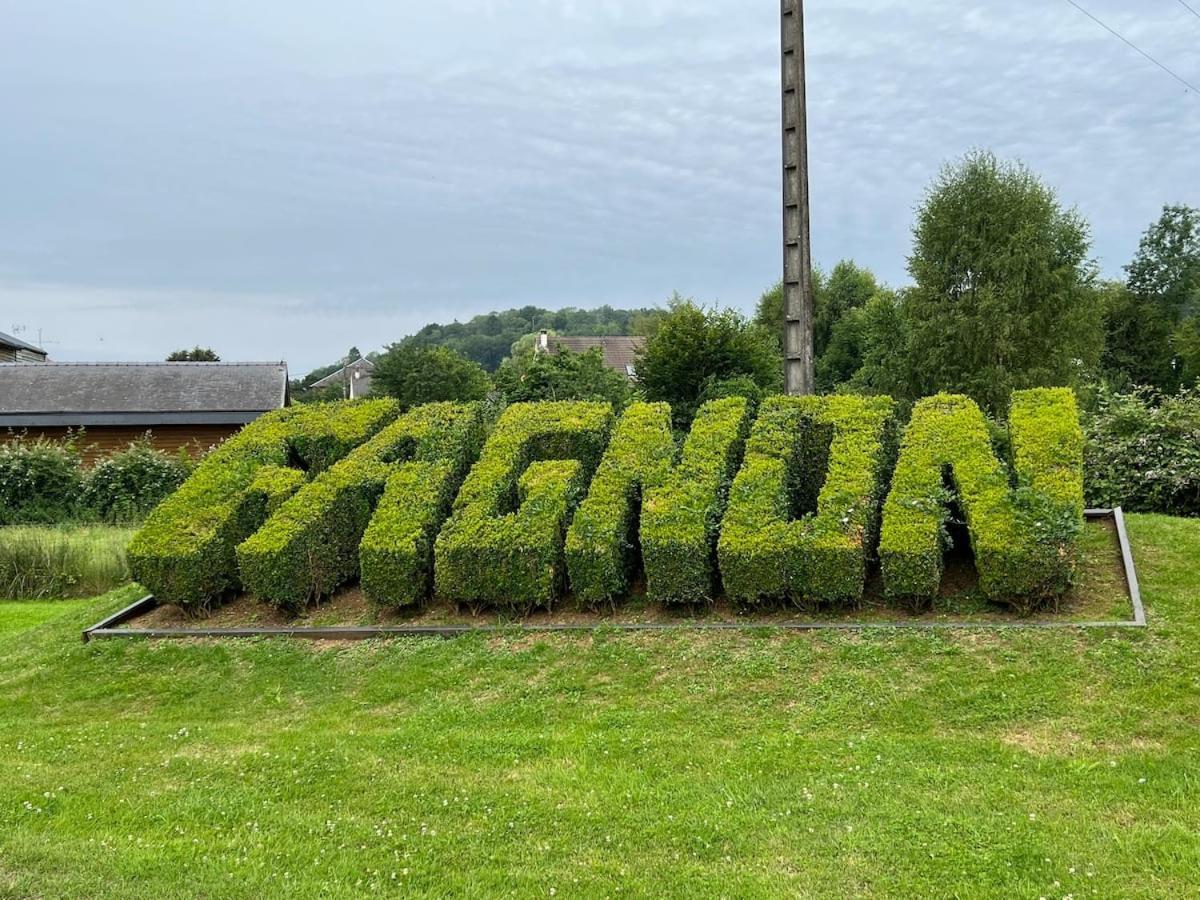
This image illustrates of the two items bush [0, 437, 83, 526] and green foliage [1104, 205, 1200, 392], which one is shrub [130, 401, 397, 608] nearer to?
bush [0, 437, 83, 526]

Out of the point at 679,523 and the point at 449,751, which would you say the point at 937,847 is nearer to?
the point at 449,751

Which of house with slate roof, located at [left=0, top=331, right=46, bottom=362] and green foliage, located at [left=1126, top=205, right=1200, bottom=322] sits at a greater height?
green foliage, located at [left=1126, top=205, right=1200, bottom=322]

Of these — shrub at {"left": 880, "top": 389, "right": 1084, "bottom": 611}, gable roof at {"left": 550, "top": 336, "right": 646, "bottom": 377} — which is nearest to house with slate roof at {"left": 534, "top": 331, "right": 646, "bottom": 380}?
gable roof at {"left": 550, "top": 336, "right": 646, "bottom": 377}

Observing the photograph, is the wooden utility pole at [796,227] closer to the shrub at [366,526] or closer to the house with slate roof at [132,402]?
the shrub at [366,526]

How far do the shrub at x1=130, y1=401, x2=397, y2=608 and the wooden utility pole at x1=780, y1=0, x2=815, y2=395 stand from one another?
4.38m

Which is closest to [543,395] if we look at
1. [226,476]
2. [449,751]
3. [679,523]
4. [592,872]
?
[226,476]

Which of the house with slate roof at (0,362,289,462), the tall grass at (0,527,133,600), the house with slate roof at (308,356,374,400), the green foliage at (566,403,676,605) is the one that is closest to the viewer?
the green foliage at (566,403,676,605)

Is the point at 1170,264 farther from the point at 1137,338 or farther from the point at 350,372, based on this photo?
the point at 350,372

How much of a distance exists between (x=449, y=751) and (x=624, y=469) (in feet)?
10.5

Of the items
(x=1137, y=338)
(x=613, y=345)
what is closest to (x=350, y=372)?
(x=613, y=345)

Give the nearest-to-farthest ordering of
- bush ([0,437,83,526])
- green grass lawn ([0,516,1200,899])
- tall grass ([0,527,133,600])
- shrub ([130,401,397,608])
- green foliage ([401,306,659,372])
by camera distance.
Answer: green grass lawn ([0,516,1200,899])
shrub ([130,401,397,608])
tall grass ([0,527,133,600])
bush ([0,437,83,526])
green foliage ([401,306,659,372])

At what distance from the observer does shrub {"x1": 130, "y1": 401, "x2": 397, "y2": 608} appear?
7145 millimetres

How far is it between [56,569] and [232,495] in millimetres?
4829

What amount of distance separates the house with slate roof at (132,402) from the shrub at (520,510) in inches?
545
